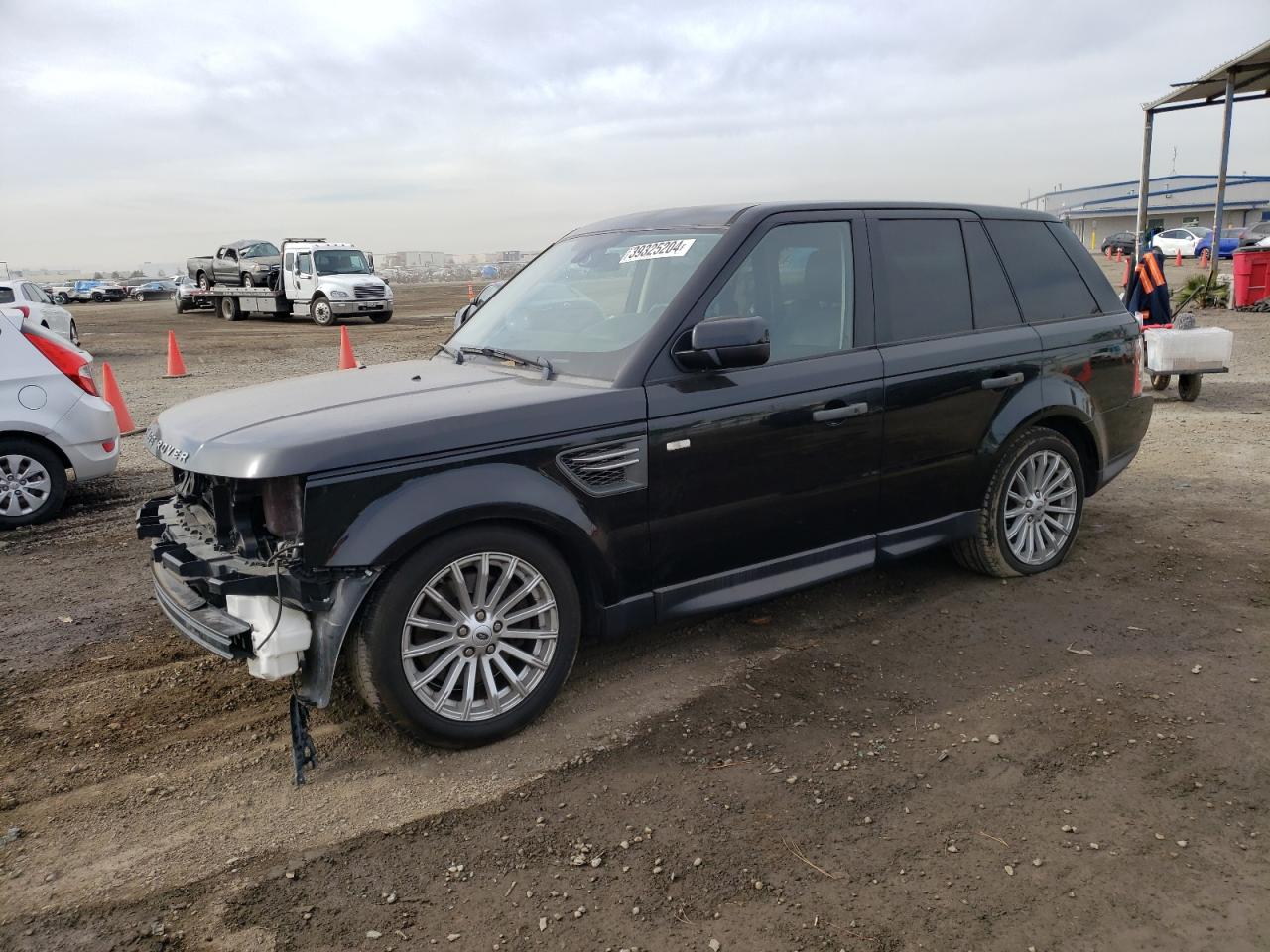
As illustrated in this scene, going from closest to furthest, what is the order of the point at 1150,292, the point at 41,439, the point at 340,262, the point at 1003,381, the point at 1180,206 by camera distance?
the point at 1003,381, the point at 41,439, the point at 1150,292, the point at 340,262, the point at 1180,206

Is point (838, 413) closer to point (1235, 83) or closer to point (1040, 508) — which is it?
point (1040, 508)

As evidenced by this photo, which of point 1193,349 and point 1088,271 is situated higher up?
point 1088,271

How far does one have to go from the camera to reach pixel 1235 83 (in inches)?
679

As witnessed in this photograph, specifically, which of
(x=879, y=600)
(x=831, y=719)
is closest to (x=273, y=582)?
(x=831, y=719)

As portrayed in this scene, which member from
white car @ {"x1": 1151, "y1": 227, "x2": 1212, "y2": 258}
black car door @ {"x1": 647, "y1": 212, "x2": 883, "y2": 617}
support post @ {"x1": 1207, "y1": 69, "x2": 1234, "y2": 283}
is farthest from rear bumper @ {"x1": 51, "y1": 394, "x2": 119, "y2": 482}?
white car @ {"x1": 1151, "y1": 227, "x2": 1212, "y2": 258}

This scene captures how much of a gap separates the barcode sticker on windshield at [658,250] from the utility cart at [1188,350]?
742cm

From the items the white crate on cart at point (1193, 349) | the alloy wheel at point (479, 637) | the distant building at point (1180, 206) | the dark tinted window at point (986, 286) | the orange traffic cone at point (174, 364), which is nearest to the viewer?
the alloy wheel at point (479, 637)

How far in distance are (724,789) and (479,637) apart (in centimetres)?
101

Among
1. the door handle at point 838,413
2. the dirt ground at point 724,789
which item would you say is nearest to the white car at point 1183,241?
the dirt ground at point 724,789

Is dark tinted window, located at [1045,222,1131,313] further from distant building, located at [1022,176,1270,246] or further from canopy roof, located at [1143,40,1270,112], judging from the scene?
distant building, located at [1022,176,1270,246]

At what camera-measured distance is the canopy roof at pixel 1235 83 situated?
16250 millimetres

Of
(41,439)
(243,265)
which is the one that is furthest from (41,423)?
(243,265)

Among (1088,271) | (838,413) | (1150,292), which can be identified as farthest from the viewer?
(1150,292)

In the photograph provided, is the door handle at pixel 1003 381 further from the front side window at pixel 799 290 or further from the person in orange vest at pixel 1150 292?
the person in orange vest at pixel 1150 292
